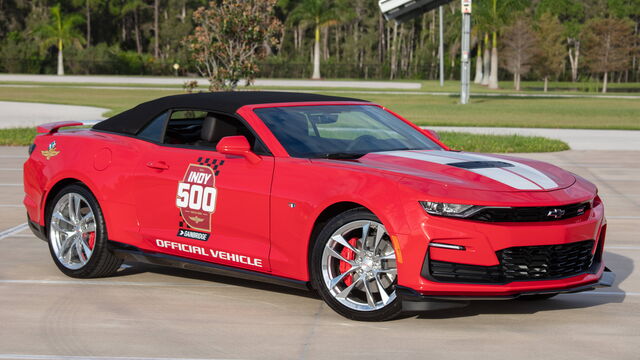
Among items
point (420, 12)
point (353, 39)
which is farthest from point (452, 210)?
point (353, 39)

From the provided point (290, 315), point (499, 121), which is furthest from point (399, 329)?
point (499, 121)

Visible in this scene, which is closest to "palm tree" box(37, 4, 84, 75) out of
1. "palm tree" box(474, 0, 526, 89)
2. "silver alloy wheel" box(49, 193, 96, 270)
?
"palm tree" box(474, 0, 526, 89)

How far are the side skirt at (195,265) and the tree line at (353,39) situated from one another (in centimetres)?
7332

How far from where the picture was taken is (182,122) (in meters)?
7.74

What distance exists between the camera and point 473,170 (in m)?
6.35

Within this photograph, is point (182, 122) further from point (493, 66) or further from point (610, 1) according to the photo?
point (610, 1)

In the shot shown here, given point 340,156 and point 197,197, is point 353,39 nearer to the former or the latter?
point 197,197

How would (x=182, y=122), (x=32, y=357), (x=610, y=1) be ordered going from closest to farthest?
(x=32, y=357), (x=182, y=122), (x=610, y=1)

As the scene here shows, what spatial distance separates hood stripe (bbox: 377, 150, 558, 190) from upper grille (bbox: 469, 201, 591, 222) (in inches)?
6.7

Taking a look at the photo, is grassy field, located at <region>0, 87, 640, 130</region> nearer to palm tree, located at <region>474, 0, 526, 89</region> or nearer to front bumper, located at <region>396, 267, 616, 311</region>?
front bumper, located at <region>396, 267, 616, 311</region>

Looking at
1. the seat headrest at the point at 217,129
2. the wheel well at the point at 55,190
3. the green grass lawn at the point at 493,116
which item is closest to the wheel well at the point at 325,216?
the seat headrest at the point at 217,129

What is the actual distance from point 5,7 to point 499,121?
95909 millimetres

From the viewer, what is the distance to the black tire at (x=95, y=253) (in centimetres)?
759

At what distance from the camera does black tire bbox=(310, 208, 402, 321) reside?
6200 millimetres
